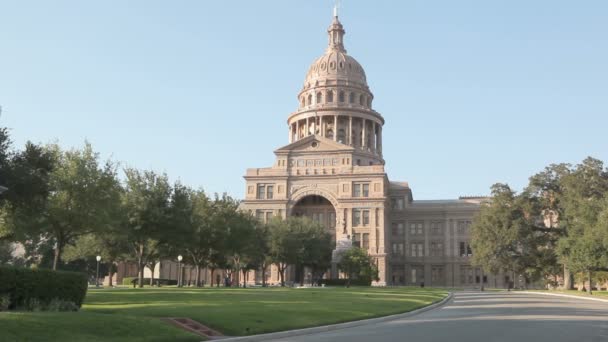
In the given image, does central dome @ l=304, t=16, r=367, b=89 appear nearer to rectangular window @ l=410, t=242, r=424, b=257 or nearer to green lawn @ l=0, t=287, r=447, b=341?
rectangular window @ l=410, t=242, r=424, b=257

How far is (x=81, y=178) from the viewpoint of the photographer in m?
44.2

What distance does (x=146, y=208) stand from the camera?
54.2 m

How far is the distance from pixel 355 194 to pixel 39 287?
87.7m

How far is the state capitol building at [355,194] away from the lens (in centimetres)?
10750

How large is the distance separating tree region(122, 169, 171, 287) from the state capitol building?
42.1 metres

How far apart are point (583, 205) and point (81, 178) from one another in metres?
51.0

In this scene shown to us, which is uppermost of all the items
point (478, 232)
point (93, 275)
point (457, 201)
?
point (457, 201)

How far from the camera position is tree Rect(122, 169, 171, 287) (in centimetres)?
5403

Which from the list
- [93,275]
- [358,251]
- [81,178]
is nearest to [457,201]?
[358,251]

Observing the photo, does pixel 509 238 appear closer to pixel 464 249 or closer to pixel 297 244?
pixel 297 244

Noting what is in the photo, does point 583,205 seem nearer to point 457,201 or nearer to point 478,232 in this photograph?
point 478,232

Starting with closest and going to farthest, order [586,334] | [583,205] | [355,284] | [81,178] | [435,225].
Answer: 1. [586,334]
2. [81,178]
3. [583,205]
4. [355,284]
5. [435,225]

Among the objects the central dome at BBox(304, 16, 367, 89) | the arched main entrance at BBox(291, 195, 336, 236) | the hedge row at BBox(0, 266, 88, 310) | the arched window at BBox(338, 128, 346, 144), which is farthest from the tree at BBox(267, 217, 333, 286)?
the hedge row at BBox(0, 266, 88, 310)

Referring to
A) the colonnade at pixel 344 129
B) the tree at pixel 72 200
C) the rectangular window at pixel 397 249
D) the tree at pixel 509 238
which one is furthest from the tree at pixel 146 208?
the colonnade at pixel 344 129
